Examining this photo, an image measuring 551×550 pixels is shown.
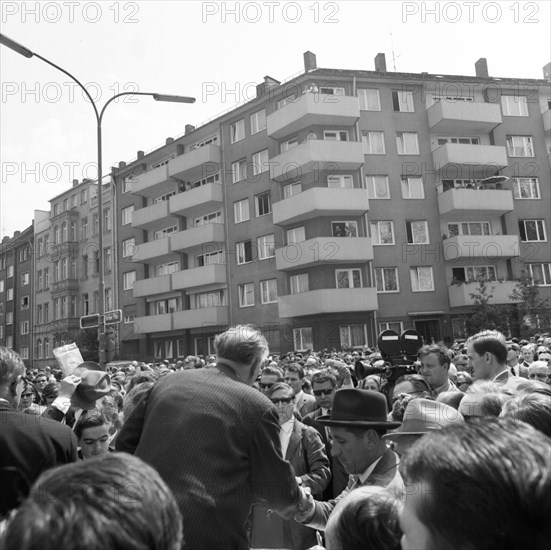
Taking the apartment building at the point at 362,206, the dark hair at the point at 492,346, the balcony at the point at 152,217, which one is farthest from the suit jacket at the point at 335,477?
the balcony at the point at 152,217

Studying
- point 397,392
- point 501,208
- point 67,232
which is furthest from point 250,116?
point 397,392

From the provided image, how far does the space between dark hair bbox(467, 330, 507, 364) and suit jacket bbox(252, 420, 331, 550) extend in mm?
1596

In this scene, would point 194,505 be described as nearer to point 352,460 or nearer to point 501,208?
point 352,460

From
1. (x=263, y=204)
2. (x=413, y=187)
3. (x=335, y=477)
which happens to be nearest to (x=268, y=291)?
(x=263, y=204)

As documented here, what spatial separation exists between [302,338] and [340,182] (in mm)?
8569

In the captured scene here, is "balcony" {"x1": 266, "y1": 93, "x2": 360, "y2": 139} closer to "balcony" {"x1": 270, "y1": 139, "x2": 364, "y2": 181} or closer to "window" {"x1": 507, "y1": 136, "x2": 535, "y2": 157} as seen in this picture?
"balcony" {"x1": 270, "y1": 139, "x2": 364, "y2": 181}

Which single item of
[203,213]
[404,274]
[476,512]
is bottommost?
[476,512]

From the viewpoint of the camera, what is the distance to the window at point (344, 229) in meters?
29.5

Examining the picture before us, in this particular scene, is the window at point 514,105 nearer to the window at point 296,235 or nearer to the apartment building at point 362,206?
the apartment building at point 362,206

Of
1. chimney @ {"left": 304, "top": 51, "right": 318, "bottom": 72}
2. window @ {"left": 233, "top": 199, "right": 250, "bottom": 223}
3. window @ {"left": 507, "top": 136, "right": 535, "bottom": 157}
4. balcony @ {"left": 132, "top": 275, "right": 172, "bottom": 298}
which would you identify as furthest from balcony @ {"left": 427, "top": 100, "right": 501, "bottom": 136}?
balcony @ {"left": 132, "top": 275, "right": 172, "bottom": 298}

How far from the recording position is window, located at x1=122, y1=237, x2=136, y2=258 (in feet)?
134

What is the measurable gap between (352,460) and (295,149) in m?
27.1

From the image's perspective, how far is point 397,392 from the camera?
5.41 m

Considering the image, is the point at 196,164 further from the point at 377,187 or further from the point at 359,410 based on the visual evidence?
the point at 359,410
